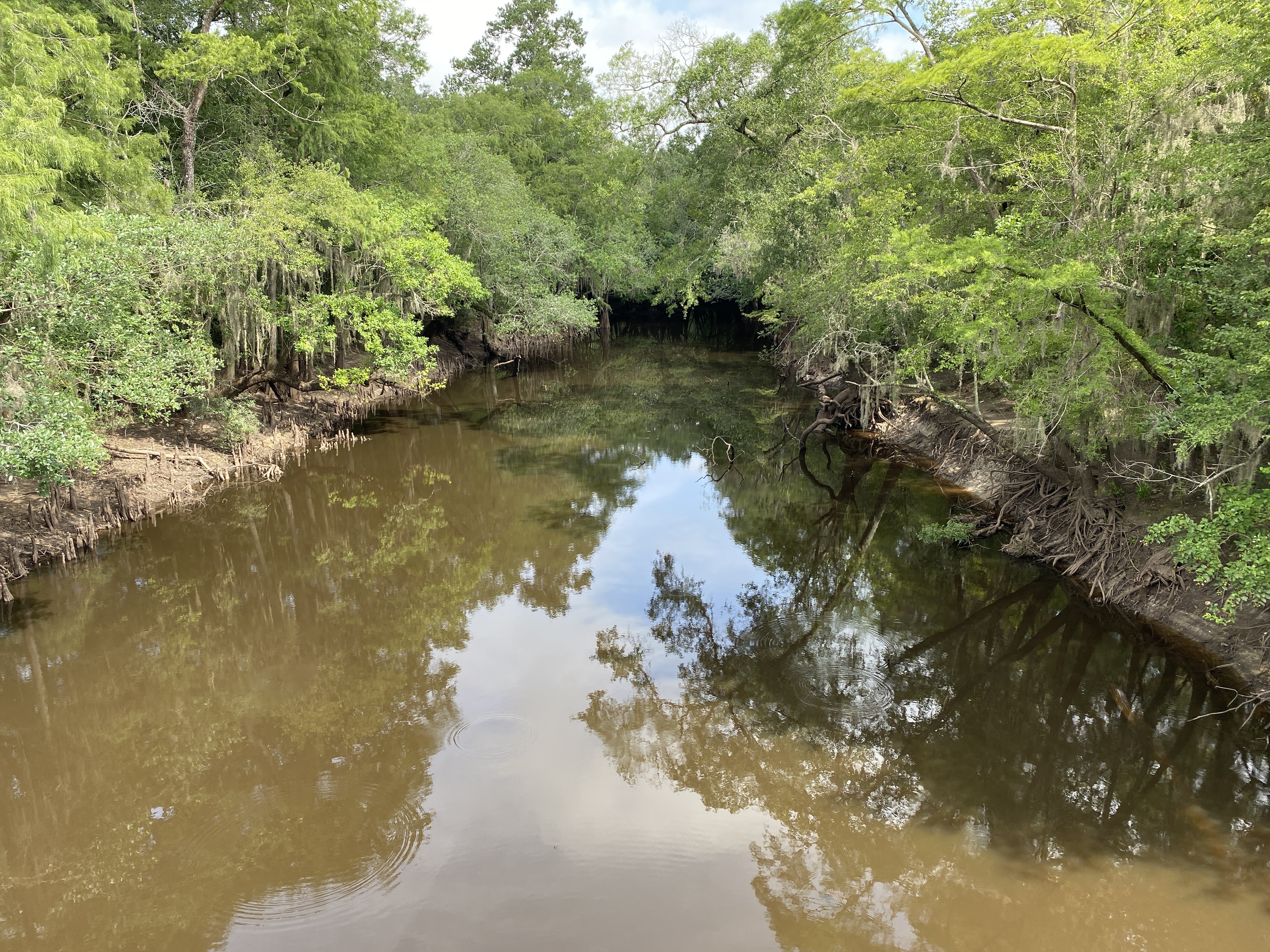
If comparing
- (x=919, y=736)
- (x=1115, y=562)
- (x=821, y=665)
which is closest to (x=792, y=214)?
(x=1115, y=562)

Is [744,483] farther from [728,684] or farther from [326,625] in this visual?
[326,625]

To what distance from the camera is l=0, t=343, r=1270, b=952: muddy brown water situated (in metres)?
5.06

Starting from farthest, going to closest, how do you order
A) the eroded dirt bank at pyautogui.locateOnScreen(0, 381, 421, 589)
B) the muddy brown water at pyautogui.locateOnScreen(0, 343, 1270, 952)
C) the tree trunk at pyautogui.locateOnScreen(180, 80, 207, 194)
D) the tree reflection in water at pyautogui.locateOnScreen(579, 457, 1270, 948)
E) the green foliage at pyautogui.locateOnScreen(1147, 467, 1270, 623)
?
the tree trunk at pyautogui.locateOnScreen(180, 80, 207, 194) < the eroded dirt bank at pyautogui.locateOnScreen(0, 381, 421, 589) < the green foliage at pyautogui.locateOnScreen(1147, 467, 1270, 623) < the tree reflection in water at pyautogui.locateOnScreen(579, 457, 1270, 948) < the muddy brown water at pyautogui.locateOnScreen(0, 343, 1270, 952)

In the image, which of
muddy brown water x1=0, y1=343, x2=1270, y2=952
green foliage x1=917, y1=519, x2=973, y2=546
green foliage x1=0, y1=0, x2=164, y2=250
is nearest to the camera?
muddy brown water x1=0, y1=343, x2=1270, y2=952

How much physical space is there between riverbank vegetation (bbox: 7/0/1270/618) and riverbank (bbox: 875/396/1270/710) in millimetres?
348

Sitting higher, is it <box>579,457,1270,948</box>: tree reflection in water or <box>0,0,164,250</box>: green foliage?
<box>0,0,164,250</box>: green foliage

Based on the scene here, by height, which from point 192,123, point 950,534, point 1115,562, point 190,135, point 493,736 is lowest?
point 493,736

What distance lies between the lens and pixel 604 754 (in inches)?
267

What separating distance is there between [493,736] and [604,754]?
111 centimetres

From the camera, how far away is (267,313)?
44.3 feet

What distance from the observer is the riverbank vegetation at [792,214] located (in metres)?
6.95

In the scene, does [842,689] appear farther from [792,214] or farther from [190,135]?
[190,135]

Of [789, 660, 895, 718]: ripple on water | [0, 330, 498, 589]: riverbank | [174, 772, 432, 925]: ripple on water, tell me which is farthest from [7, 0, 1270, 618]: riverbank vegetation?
Result: [174, 772, 432, 925]: ripple on water

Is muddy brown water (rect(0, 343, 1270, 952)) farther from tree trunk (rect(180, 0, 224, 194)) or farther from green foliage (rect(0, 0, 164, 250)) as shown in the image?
tree trunk (rect(180, 0, 224, 194))
